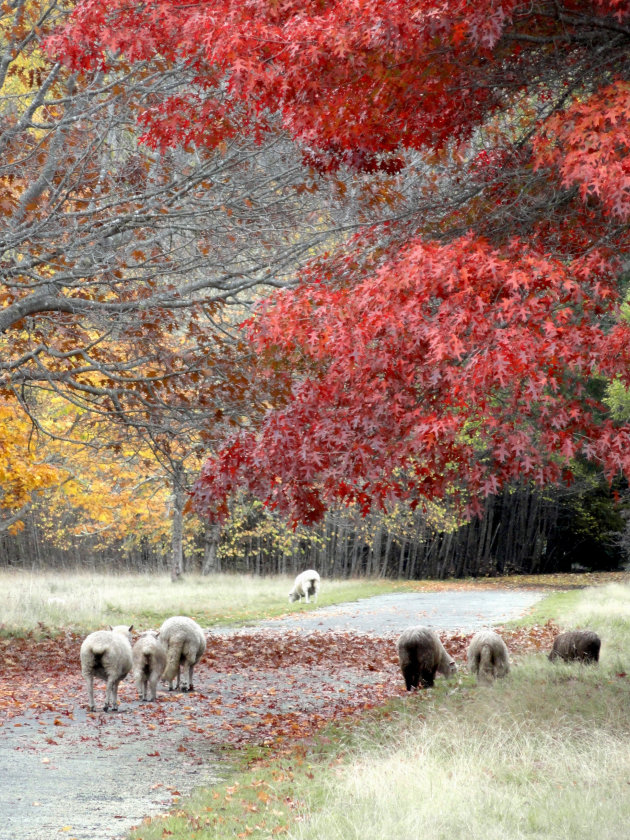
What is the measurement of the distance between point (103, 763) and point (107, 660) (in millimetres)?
1932

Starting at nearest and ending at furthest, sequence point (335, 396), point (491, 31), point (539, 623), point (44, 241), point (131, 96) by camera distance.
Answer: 1. point (491, 31)
2. point (335, 396)
3. point (131, 96)
4. point (44, 241)
5. point (539, 623)

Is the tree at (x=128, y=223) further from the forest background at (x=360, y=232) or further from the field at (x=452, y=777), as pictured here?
the field at (x=452, y=777)

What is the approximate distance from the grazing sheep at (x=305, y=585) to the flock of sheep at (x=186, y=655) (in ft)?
38.7

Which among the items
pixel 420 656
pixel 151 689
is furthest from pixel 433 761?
pixel 151 689

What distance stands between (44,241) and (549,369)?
6935 mm

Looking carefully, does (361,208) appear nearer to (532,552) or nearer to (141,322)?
(141,322)

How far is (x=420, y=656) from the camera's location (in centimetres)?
1069

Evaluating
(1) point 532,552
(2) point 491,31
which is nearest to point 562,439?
(2) point 491,31

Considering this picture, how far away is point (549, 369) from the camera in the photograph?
620cm

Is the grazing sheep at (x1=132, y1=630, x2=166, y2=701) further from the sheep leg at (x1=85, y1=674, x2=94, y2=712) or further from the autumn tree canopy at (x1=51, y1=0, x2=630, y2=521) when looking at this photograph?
the autumn tree canopy at (x1=51, y1=0, x2=630, y2=521)

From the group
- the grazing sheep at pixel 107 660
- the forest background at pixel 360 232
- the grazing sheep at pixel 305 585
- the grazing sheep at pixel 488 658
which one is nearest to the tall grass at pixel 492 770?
the grazing sheep at pixel 488 658

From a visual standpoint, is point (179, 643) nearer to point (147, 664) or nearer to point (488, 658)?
point (147, 664)

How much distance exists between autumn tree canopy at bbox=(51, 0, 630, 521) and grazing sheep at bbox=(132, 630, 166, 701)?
2793mm

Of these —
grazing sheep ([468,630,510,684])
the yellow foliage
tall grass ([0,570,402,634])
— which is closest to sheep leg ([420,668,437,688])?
grazing sheep ([468,630,510,684])
